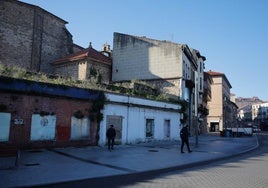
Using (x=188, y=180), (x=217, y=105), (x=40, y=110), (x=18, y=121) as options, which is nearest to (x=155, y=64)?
(x=40, y=110)

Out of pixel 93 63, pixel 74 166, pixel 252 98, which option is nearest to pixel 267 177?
pixel 74 166

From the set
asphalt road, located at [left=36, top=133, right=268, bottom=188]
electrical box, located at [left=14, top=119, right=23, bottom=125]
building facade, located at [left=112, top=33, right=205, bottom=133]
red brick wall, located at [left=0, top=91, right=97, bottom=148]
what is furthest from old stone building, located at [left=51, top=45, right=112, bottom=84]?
asphalt road, located at [left=36, top=133, right=268, bottom=188]

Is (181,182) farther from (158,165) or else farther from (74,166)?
(74,166)

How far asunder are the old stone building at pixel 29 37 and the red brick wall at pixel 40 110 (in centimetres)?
1762

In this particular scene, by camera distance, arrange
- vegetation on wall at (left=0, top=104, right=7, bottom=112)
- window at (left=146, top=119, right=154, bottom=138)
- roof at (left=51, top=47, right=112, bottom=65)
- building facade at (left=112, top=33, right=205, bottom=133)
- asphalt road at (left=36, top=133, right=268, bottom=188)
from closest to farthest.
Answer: asphalt road at (left=36, top=133, right=268, bottom=188)
vegetation on wall at (left=0, top=104, right=7, bottom=112)
window at (left=146, top=119, right=154, bottom=138)
building facade at (left=112, top=33, right=205, bottom=133)
roof at (left=51, top=47, right=112, bottom=65)

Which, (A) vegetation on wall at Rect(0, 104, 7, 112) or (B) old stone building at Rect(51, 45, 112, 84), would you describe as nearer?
(A) vegetation on wall at Rect(0, 104, 7, 112)

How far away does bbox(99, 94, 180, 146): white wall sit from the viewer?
2156 centimetres

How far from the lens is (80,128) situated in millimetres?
19281

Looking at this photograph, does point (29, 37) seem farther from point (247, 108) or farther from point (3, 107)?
point (247, 108)

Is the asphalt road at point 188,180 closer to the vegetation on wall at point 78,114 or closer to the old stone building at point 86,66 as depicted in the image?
the vegetation on wall at point 78,114

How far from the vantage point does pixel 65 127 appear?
1830 centimetres

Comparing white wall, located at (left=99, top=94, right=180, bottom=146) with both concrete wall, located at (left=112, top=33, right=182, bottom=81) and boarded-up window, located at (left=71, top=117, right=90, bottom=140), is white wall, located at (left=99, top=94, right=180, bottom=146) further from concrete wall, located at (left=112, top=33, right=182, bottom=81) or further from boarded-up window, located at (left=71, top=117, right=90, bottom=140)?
concrete wall, located at (left=112, top=33, right=182, bottom=81)

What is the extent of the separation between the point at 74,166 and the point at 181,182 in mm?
4447

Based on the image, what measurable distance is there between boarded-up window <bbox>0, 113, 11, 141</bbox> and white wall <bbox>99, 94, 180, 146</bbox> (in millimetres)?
6658
